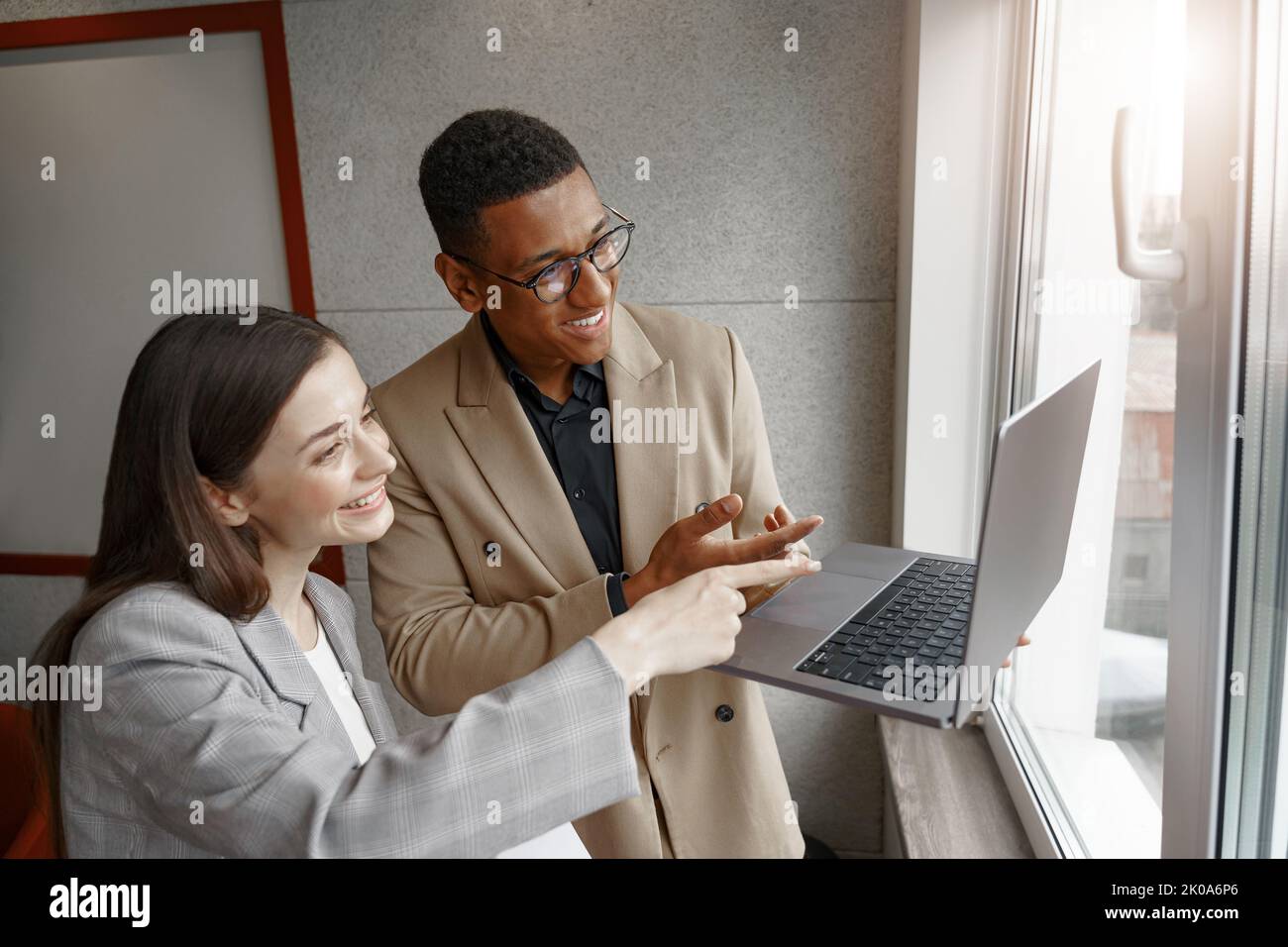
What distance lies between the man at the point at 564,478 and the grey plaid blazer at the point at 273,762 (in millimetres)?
295

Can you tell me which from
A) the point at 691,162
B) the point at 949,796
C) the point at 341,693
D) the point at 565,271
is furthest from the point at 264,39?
the point at 949,796

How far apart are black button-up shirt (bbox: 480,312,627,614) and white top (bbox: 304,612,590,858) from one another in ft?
1.35

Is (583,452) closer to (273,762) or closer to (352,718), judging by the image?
(352,718)

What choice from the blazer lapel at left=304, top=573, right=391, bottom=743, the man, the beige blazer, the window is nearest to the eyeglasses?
the man

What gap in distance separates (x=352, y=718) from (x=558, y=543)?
15.0 inches

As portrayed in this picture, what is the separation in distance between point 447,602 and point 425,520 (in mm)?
130

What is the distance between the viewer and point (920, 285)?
6.46 ft

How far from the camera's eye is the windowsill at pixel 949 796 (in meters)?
1.62

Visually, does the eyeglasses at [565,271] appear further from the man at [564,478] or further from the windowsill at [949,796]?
the windowsill at [949,796]

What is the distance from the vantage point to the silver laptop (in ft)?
2.87

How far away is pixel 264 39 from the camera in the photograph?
2256 millimetres

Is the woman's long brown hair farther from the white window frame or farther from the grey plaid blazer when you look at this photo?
the white window frame

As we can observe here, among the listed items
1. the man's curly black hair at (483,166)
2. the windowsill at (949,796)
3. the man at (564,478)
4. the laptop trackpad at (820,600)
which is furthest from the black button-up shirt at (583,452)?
the windowsill at (949,796)
